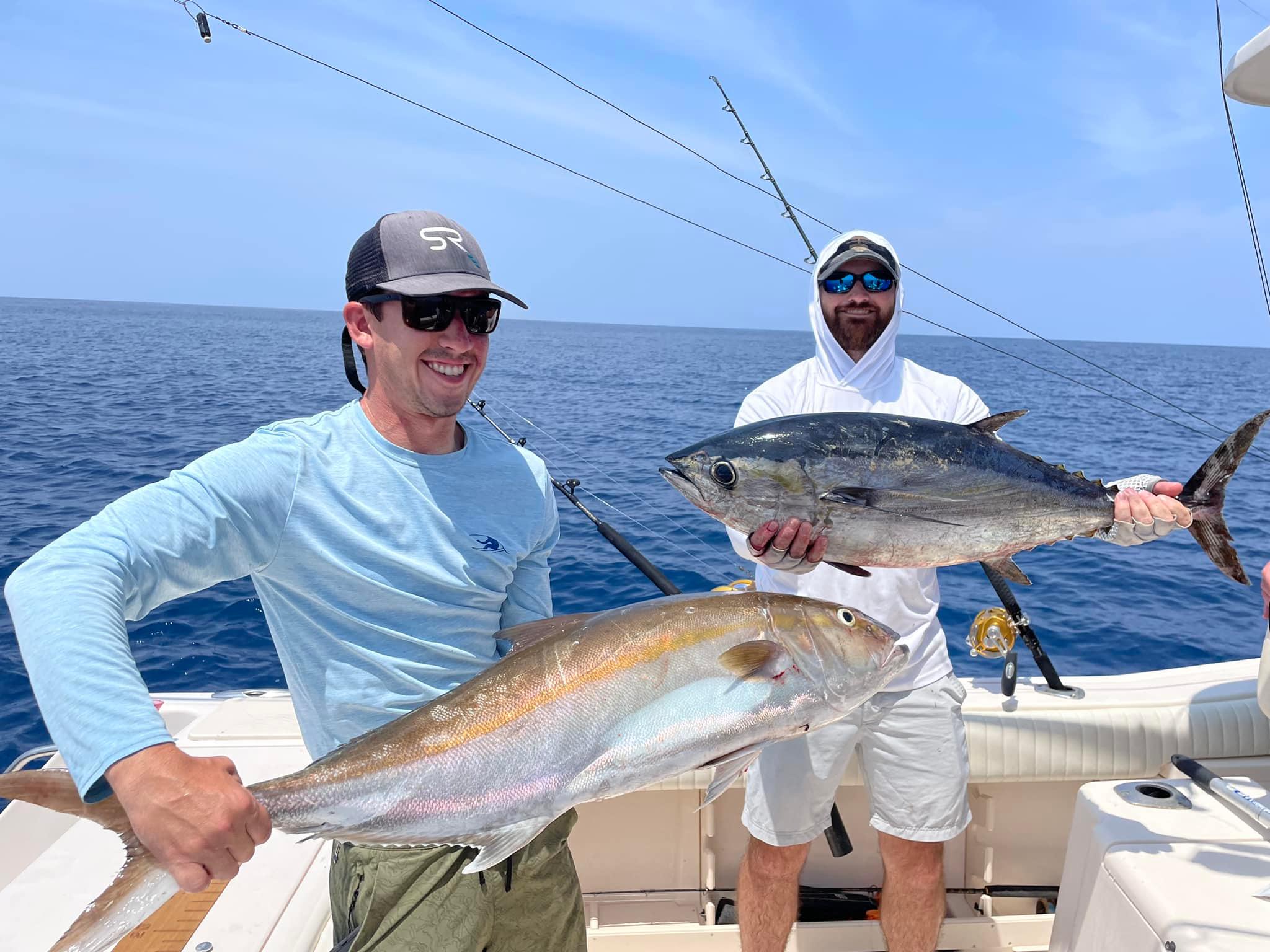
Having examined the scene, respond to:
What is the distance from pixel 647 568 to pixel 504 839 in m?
3.20

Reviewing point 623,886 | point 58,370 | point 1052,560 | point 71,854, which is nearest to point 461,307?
point 71,854

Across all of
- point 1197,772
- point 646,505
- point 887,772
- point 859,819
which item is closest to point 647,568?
point 859,819

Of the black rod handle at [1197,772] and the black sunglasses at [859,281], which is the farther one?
the black sunglasses at [859,281]

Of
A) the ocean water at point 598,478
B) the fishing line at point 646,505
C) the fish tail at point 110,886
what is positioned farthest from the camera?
the fishing line at point 646,505

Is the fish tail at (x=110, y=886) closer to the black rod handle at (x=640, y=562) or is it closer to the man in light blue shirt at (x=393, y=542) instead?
the man in light blue shirt at (x=393, y=542)

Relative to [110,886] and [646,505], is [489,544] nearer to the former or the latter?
[110,886]

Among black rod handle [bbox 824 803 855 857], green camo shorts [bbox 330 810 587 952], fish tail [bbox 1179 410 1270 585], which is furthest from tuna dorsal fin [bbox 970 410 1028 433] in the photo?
green camo shorts [bbox 330 810 587 952]

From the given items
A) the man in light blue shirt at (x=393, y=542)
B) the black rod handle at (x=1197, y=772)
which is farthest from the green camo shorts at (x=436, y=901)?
the black rod handle at (x=1197, y=772)

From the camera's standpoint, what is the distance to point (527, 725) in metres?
1.71

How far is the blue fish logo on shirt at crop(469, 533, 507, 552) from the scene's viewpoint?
6.82 feet

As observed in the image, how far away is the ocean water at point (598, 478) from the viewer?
8320 millimetres

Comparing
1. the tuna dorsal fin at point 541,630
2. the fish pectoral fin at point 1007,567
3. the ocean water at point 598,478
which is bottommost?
the ocean water at point 598,478

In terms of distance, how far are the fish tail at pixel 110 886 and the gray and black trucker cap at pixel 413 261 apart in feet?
3.71

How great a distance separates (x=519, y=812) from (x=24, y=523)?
35.8ft
